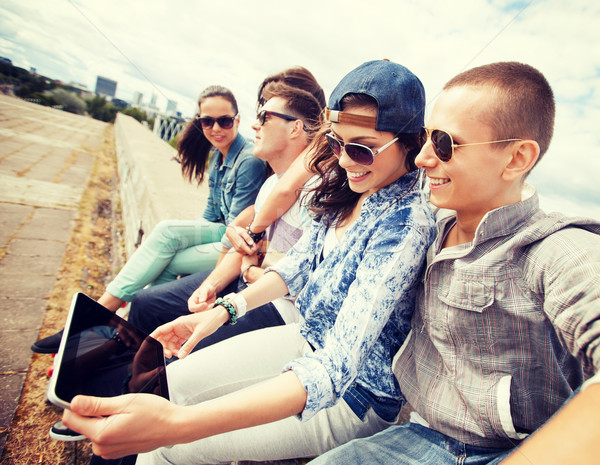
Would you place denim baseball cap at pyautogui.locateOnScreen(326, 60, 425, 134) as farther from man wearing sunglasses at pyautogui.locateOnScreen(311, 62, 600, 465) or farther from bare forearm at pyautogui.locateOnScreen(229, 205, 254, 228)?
bare forearm at pyautogui.locateOnScreen(229, 205, 254, 228)

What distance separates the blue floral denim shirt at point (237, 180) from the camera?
2.62m

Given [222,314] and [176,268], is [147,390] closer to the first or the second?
[222,314]

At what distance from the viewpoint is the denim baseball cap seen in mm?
1160

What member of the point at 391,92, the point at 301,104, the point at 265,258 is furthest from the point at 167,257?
the point at 391,92

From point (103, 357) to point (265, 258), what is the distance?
3.94 feet

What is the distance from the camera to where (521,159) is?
3.16ft

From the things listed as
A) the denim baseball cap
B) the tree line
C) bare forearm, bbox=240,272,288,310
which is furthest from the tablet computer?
the tree line

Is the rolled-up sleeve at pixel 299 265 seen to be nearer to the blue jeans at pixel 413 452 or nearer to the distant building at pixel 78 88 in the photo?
the blue jeans at pixel 413 452

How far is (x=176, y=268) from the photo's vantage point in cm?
247

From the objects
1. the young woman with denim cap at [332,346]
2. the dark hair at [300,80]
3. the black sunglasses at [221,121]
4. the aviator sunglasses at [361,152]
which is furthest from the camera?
the black sunglasses at [221,121]

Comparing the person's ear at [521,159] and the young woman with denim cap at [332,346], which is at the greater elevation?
the person's ear at [521,159]

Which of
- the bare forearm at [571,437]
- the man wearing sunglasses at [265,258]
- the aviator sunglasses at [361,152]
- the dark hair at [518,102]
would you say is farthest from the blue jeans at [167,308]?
the dark hair at [518,102]

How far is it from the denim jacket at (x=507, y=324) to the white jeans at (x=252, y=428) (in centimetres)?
33

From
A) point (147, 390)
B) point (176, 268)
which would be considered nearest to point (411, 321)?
point (147, 390)
